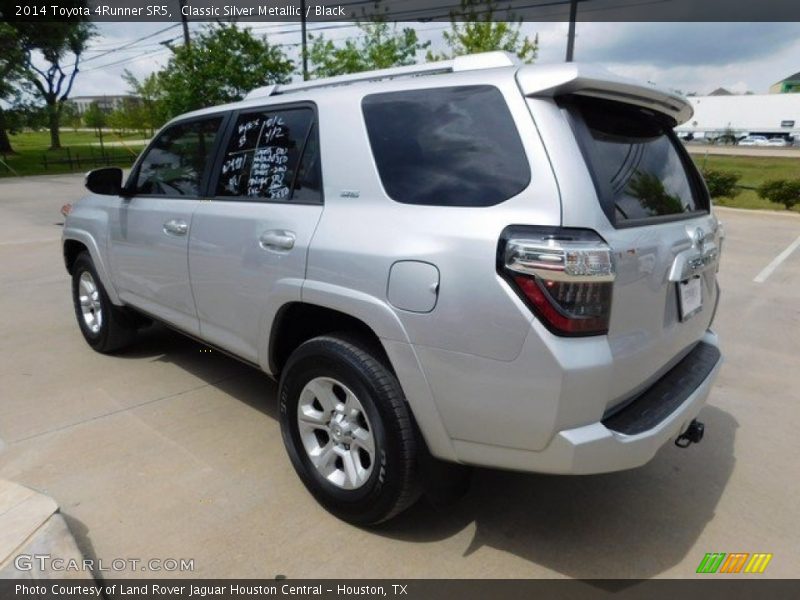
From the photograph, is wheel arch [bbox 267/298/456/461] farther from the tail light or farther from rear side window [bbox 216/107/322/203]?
rear side window [bbox 216/107/322/203]

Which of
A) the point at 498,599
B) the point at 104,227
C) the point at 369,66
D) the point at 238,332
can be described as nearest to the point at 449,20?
the point at 369,66

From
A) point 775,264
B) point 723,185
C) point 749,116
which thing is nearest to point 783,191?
point 723,185

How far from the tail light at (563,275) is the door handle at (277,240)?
1.13m

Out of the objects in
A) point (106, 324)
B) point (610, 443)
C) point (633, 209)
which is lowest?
point (106, 324)

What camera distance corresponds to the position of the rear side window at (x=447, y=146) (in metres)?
2.06

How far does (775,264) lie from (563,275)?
829cm

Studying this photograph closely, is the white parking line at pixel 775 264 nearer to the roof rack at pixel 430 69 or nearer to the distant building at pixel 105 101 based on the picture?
the roof rack at pixel 430 69

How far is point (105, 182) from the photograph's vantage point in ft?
13.3

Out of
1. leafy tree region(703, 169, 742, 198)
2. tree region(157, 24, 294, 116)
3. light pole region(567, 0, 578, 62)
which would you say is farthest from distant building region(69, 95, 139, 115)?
leafy tree region(703, 169, 742, 198)

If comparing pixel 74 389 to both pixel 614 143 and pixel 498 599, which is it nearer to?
pixel 498 599

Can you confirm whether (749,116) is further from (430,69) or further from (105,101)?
(105,101)

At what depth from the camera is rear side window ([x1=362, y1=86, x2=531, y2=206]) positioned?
2.06 metres

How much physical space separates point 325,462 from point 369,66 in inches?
631

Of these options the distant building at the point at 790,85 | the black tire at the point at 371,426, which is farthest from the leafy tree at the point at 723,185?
the distant building at the point at 790,85
